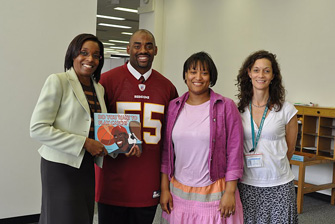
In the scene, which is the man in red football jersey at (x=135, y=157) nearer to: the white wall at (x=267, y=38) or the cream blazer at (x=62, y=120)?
the cream blazer at (x=62, y=120)

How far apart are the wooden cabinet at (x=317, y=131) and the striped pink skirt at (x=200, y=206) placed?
11.5 feet

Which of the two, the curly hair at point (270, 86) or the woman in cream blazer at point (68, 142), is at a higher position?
the curly hair at point (270, 86)

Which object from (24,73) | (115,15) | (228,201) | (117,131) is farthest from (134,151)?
(115,15)

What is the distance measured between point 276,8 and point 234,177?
4786mm

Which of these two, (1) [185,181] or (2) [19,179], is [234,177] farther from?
(2) [19,179]

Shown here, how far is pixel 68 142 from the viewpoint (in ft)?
5.99

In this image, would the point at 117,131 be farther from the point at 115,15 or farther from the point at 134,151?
the point at 115,15

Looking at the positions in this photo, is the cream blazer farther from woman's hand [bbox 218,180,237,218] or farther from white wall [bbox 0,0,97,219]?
white wall [bbox 0,0,97,219]

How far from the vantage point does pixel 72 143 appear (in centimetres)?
183

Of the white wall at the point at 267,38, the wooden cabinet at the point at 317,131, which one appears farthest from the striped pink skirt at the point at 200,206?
the white wall at the point at 267,38

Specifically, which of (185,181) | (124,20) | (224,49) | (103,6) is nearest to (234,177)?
(185,181)

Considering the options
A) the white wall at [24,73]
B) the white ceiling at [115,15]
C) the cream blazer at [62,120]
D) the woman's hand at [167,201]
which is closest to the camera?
the cream blazer at [62,120]

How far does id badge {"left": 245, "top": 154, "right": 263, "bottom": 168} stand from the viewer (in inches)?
87.9

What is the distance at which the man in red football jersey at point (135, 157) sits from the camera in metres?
2.30
